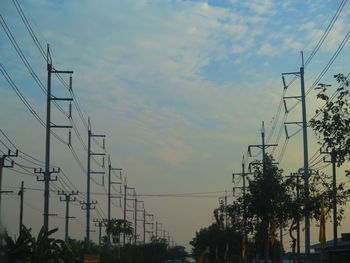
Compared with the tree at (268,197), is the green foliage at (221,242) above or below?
below

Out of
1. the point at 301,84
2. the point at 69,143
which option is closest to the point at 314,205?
the point at 301,84

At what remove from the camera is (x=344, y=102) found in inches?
787

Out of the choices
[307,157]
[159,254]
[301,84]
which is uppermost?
[301,84]

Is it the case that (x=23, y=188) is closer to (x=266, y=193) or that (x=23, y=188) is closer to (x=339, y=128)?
(x=266, y=193)

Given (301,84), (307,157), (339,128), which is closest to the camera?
(339,128)

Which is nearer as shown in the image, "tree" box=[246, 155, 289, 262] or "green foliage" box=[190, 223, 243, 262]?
"tree" box=[246, 155, 289, 262]

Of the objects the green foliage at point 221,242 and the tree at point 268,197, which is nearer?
the tree at point 268,197

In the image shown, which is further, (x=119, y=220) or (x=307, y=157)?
(x=119, y=220)

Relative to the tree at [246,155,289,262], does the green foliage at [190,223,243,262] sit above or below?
below

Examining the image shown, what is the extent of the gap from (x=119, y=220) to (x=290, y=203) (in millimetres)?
58631

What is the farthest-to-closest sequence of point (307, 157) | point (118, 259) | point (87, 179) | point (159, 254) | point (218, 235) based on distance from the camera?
point (159, 254)
point (218, 235)
point (118, 259)
point (87, 179)
point (307, 157)

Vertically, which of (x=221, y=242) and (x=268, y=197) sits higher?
(x=268, y=197)

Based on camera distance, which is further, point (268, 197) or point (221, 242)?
point (221, 242)

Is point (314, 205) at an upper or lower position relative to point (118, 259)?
upper
